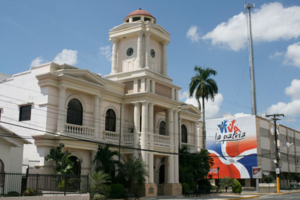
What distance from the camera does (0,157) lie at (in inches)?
876

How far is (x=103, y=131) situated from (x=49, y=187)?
24.7ft

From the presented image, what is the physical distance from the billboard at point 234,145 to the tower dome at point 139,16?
2715cm

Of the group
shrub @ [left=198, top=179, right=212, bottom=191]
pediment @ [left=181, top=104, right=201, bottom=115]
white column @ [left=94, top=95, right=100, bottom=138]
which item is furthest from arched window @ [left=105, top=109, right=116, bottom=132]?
shrub @ [left=198, top=179, right=212, bottom=191]

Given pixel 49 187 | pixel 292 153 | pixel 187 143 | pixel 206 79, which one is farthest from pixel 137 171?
pixel 292 153

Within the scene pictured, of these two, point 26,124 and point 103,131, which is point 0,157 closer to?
point 26,124

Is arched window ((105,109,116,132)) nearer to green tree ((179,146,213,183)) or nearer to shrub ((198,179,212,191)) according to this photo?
green tree ((179,146,213,183))

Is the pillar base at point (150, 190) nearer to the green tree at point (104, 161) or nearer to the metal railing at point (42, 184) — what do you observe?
the green tree at point (104, 161)

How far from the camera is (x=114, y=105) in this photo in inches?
1272

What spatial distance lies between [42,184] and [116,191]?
18.5 ft

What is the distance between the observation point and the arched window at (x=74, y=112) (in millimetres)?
27795

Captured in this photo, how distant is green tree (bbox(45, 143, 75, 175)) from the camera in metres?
24.4

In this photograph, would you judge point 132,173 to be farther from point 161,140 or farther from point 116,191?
point 161,140

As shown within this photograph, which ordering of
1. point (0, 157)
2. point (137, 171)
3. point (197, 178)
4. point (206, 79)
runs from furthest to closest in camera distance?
point (206, 79) → point (197, 178) → point (137, 171) → point (0, 157)

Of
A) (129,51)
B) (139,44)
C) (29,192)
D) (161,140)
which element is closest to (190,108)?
(161,140)
